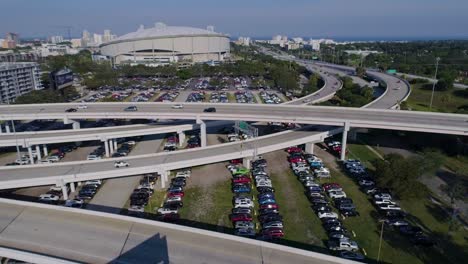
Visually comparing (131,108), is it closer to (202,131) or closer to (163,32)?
(202,131)

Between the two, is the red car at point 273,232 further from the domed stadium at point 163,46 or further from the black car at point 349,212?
the domed stadium at point 163,46

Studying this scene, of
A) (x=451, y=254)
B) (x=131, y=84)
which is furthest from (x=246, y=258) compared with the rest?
(x=131, y=84)

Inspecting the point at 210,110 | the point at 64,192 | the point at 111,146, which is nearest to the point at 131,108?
the point at 111,146

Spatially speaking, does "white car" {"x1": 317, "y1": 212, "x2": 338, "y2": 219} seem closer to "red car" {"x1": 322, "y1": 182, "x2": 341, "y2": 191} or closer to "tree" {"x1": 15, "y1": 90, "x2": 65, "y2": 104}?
"red car" {"x1": 322, "y1": 182, "x2": 341, "y2": 191}

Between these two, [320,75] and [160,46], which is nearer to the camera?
[320,75]

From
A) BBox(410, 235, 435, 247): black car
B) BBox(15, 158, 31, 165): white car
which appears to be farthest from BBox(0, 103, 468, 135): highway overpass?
BBox(410, 235, 435, 247): black car

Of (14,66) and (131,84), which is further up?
(14,66)

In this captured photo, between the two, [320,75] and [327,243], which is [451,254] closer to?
[327,243]
